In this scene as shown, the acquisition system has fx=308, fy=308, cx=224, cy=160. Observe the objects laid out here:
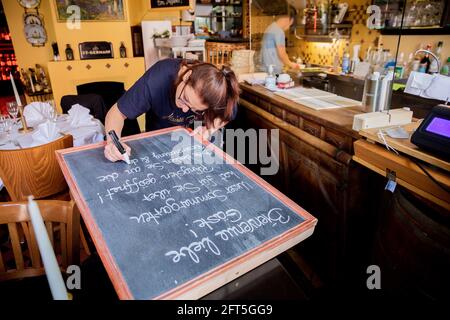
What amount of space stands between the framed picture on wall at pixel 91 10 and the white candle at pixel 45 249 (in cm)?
540

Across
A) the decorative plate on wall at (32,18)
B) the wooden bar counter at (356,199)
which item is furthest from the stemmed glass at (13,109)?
the decorative plate on wall at (32,18)

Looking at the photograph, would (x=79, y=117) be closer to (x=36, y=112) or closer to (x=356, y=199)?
(x=36, y=112)

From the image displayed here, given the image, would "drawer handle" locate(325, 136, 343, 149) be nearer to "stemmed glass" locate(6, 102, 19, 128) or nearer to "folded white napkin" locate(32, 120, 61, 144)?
"folded white napkin" locate(32, 120, 61, 144)

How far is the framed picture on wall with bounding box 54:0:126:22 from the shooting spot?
16.0 feet

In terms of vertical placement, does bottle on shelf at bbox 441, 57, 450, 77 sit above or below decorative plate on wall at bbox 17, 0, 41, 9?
below

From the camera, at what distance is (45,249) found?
1.90ft

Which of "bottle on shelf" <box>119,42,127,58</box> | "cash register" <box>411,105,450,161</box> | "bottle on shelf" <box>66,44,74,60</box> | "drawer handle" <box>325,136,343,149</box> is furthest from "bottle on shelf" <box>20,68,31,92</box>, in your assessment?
"cash register" <box>411,105,450,161</box>

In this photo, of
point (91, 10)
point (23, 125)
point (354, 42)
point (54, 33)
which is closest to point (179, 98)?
point (23, 125)

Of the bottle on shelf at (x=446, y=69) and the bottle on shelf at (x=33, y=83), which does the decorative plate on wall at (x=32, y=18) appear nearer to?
the bottle on shelf at (x=33, y=83)

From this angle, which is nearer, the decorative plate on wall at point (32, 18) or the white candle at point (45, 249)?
the white candle at point (45, 249)

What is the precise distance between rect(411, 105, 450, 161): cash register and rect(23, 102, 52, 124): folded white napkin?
126 inches

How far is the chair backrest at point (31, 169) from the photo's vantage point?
2078 millimetres

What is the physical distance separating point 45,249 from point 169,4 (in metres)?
5.40
